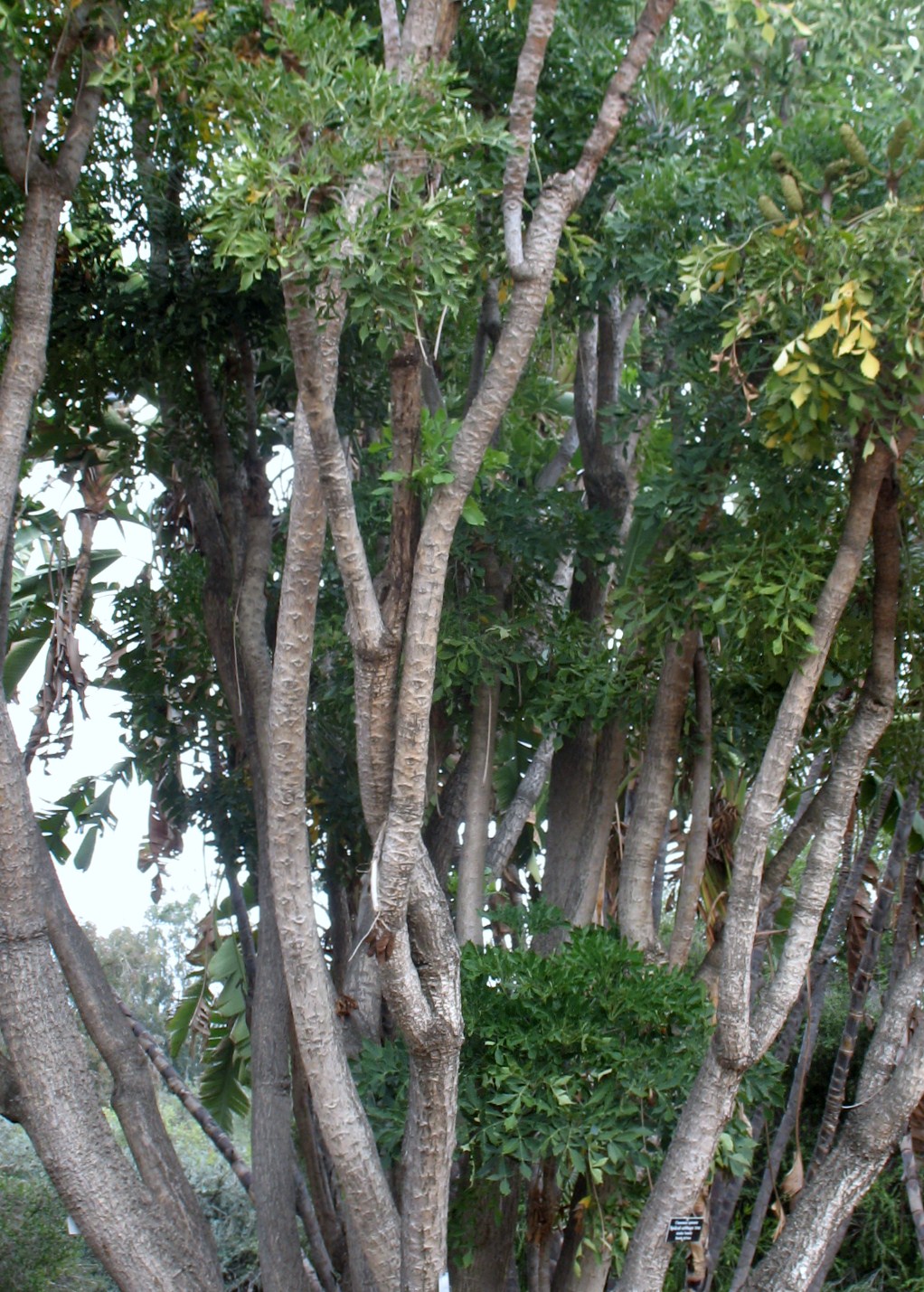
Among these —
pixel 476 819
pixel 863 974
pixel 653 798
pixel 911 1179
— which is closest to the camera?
pixel 653 798

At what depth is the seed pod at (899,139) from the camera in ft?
12.1

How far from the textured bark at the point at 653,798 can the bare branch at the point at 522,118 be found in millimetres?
1708

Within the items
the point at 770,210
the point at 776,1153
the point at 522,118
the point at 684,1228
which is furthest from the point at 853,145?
the point at 776,1153

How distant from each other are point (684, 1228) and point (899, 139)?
3731 millimetres

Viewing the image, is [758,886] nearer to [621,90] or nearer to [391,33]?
[621,90]

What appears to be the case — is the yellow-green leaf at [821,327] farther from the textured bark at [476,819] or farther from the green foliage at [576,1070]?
the green foliage at [576,1070]

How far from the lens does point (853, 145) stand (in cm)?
387

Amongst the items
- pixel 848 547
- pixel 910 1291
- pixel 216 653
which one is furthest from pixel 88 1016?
pixel 910 1291

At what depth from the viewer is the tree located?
150 inches

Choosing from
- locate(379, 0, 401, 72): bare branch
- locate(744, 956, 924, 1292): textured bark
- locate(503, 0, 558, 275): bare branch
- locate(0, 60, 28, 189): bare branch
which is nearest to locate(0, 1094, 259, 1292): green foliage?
locate(744, 956, 924, 1292): textured bark

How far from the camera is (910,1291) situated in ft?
26.2

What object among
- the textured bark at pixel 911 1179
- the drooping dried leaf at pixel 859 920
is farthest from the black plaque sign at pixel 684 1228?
the drooping dried leaf at pixel 859 920

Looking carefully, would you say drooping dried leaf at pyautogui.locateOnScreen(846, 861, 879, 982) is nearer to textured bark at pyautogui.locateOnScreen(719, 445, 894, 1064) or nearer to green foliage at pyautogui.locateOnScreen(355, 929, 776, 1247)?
green foliage at pyautogui.locateOnScreen(355, 929, 776, 1247)

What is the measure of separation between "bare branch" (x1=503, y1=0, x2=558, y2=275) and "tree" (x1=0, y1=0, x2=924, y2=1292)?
0.04 ft
